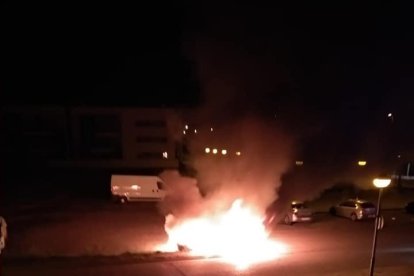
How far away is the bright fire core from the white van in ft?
47.1

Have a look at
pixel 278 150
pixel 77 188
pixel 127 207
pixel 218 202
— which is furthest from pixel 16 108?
pixel 218 202

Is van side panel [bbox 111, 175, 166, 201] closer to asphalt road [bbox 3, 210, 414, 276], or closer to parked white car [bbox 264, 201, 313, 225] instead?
parked white car [bbox 264, 201, 313, 225]

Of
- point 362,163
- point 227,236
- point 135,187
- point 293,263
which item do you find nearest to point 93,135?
point 135,187

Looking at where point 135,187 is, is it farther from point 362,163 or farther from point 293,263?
point 362,163

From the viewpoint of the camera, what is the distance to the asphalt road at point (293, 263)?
18.0 m

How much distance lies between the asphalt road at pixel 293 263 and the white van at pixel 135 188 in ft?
49.0

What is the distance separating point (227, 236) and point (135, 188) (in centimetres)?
1641

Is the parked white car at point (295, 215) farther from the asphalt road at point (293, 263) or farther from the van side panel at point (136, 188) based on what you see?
the van side panel at point (136, 188)

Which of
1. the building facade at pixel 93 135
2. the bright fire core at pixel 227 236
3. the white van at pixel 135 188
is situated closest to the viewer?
the bright fire core at pixel 227 236

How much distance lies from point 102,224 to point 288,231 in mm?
10266

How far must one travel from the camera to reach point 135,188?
38500mm

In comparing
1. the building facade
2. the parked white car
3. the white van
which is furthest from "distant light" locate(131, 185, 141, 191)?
the building facade

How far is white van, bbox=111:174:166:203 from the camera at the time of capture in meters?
38.2

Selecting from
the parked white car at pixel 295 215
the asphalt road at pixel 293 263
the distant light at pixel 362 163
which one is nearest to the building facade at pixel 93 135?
the distant light at pixel 362 163
